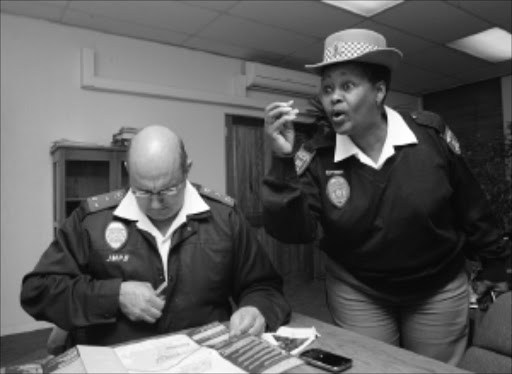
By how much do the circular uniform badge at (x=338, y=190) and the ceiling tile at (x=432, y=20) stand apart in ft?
8.69

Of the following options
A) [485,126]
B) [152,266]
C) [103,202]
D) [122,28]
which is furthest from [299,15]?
[485,126]

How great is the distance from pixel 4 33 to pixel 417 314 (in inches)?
141

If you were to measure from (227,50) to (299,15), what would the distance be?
3.50ft

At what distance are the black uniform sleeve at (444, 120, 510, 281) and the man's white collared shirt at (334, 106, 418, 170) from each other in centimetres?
14

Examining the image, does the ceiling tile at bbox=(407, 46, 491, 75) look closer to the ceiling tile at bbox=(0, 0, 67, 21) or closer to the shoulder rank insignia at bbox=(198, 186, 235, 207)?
the ceiling tile at bbox=(0, 0, 67, 21)

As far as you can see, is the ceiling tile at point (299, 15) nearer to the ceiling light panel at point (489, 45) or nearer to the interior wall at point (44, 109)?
the interior wall at point (44, 109)

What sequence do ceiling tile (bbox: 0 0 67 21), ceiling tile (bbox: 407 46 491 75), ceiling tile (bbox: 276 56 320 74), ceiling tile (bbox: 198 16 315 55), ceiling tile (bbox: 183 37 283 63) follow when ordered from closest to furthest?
ceiling tile (bbox: 0 0 67 21)
ceiling tile (bbox: 198 16 315 55)
ceiling tile (bbox: 183 37 283 63)
ceiling tile (bbox: 407 46 491 75)
ceiling tile (bbox: 276 56 320 74)

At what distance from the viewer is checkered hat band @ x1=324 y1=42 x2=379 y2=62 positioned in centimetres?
124

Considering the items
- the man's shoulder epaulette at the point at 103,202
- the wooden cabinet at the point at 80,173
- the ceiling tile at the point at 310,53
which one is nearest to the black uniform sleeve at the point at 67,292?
the man's shoulder epaulette at the point at 103,202

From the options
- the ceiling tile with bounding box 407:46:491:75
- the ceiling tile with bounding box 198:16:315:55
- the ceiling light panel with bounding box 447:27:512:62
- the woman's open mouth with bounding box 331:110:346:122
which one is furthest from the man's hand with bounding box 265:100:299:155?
the ceiling tile with bounding box 407:46:491:75

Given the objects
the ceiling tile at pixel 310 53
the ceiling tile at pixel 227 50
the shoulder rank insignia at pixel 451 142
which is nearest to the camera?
the shoulder rank insignia at pixel 451 142

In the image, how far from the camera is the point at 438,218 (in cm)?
130

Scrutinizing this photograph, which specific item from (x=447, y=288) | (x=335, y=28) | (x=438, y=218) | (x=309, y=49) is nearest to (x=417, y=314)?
(x=447, y=288)

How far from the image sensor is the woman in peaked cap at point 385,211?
4.10 feet
